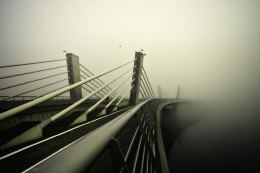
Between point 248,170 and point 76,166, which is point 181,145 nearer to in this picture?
point 248,170

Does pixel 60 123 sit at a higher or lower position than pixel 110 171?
higher

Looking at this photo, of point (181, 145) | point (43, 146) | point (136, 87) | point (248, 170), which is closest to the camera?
point (43, 146)

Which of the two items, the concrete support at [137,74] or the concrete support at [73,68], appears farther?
the concrete support at [137,74]

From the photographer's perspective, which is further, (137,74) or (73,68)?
(137,74)

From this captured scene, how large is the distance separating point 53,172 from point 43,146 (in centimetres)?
166

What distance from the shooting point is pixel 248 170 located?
12.4 metres

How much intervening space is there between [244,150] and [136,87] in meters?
20.0

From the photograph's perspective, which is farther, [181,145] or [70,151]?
[181,145]

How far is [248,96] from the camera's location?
8281cm

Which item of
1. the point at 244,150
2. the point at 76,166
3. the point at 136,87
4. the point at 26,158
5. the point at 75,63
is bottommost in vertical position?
the point at 244,150

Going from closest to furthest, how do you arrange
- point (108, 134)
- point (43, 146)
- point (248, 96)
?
point (108, 134)
point (43, 146)
point (248, 96)

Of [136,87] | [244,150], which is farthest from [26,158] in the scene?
[244,150]

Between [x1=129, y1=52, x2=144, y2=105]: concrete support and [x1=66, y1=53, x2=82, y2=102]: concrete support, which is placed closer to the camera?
[x1=66, y1=53, x2=82, y2=102]: concrete support

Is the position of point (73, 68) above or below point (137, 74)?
above
